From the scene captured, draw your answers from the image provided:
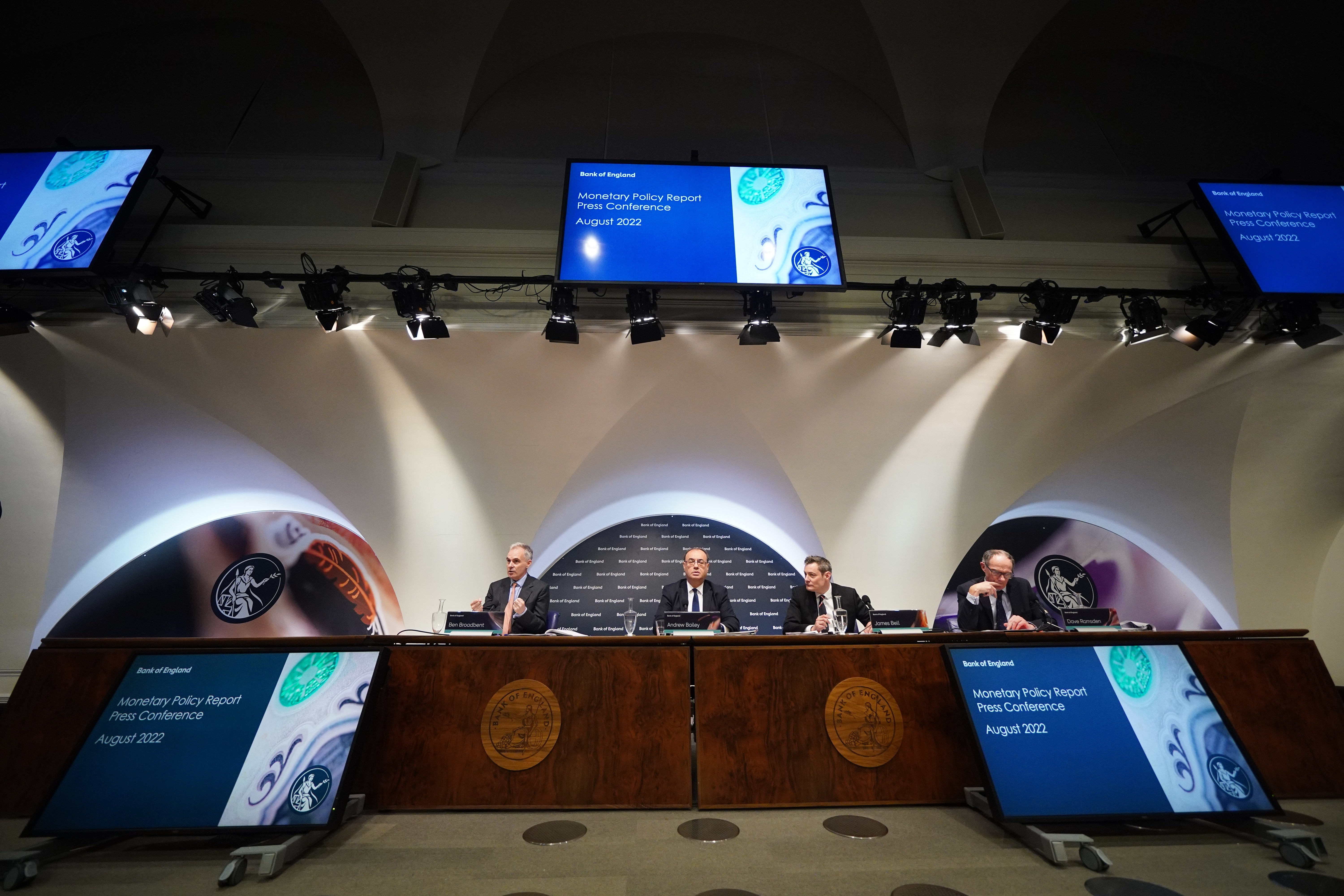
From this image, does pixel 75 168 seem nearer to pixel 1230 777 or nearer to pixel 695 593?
pixel 695 593

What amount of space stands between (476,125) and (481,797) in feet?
18.6

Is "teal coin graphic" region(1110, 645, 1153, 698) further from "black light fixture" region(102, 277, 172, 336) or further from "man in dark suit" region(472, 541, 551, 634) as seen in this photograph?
"black light fixture" region(102, 277, 172, 336)

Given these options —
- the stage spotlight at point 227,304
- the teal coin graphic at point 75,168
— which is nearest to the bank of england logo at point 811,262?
the stage spotlight at point 227,304

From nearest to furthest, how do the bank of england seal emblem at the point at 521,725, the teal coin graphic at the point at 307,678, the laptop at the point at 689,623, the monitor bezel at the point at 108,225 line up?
1. the teal coin graphic at the point at 307,678
2. the bank of england seal emblem at the point at 521,725
3. the laptop at the point at 689,623
4. the monitor bezel at the point at 108,225

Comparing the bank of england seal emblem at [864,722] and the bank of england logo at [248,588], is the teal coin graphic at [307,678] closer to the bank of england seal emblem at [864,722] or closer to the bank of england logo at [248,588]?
the bank of england seal emblem at [864,722]

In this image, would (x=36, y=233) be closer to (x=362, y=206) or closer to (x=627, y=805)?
(x=362, y=206)

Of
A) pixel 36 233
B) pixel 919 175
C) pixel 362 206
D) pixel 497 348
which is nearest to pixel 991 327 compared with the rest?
pixel 919 175

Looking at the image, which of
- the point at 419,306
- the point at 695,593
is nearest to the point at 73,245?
the point at 419,306

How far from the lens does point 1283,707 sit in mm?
2539

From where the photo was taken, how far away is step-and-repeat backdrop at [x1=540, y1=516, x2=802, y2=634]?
240 inches

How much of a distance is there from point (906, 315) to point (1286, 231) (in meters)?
2.87

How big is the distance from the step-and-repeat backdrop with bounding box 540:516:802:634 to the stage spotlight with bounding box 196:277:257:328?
342 centimetres

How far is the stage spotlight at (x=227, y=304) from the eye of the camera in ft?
14.3

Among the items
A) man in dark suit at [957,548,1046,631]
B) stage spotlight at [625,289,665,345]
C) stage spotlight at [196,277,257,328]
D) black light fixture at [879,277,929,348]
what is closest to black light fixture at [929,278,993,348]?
black light fixture at [879,277,929,348]
